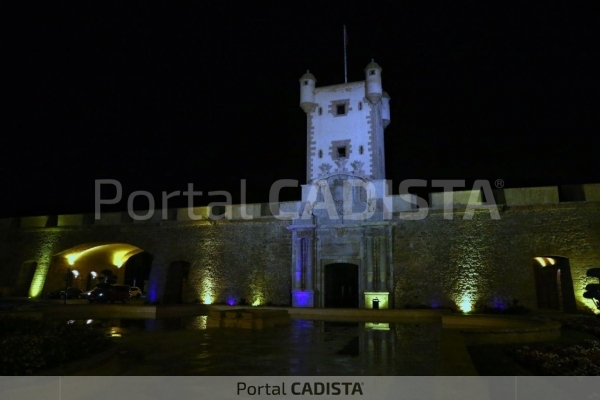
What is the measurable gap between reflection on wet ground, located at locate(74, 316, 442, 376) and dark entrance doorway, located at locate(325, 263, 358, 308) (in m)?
10.6

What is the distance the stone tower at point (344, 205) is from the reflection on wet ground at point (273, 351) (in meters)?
9.49

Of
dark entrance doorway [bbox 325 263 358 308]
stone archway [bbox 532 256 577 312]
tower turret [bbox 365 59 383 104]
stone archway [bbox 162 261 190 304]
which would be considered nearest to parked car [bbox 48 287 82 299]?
stone archway [bbox 162 261 190 304]

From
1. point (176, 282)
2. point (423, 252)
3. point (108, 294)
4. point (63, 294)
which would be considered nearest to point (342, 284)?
point (423, 252)

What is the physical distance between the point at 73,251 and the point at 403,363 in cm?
2866

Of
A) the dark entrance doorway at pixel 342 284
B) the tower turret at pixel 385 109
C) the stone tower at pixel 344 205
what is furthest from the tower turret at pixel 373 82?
the dark entrance doorway at pixel 342 284

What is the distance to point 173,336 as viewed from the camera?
40.2ft

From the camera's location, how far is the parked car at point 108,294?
83.9ft

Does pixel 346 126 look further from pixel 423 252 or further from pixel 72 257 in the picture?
pixel 72 257

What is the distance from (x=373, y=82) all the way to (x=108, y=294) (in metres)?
18.7

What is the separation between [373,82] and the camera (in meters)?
25.3

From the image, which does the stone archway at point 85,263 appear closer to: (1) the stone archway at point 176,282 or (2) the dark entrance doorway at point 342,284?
(1) the stone archway at point 176,282

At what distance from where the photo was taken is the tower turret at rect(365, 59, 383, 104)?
2514cm

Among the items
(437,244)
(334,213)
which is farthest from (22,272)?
(437,244)
